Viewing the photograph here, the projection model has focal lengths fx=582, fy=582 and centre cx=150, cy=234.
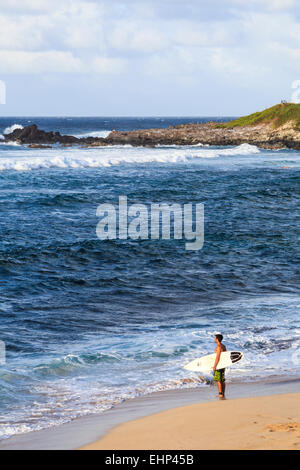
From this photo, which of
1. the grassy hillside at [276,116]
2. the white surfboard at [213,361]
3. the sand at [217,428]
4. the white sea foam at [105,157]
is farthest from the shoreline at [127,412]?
the grassy hillside at [276,116]

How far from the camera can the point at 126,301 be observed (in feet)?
51.2

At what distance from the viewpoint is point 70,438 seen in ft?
26.2

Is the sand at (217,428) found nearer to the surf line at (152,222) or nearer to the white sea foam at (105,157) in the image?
the surf line at (152,222)

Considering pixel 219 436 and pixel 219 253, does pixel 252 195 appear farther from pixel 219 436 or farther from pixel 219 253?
pixel 219 436

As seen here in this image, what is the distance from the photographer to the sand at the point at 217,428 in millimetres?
7234

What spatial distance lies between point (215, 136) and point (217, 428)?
227ft

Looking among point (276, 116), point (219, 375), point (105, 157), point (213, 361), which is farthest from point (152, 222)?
Result: point (276, 116)

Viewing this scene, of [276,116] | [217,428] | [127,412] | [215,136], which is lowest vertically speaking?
[127,412]

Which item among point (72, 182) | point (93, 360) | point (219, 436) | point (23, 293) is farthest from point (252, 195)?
point (219, 436)

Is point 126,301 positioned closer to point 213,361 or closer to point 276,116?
point 213,361

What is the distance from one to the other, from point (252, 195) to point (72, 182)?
11.8m

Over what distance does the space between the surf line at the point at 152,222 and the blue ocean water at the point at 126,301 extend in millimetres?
542

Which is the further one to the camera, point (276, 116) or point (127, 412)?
point (276, 116)

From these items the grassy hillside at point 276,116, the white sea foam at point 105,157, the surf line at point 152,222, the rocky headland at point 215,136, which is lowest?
the surf line at point 152,222
